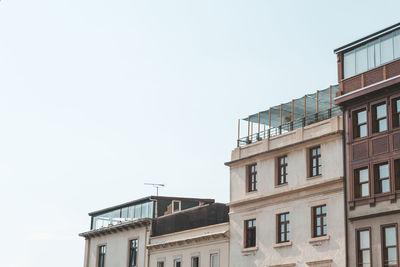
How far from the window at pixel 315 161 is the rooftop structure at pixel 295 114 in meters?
2.30

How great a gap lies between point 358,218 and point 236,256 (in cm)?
1099

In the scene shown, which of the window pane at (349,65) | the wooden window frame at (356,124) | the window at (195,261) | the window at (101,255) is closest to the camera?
the wooden window frame at (356,124)

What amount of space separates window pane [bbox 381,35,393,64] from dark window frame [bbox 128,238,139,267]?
27.9m

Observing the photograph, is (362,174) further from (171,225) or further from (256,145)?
(171,225)

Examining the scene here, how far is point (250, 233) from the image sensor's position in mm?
48094

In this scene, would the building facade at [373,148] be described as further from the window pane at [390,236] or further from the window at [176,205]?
the window at [176,205]

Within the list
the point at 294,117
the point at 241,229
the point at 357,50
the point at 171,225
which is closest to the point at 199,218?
the point at 171,225

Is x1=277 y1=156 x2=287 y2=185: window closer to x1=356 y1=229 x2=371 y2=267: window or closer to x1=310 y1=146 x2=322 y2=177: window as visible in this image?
x1=310 y1=146 x2=322 y2=177: window

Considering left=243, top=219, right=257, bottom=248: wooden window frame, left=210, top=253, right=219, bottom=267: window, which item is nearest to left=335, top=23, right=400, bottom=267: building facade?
left=243, top=219, right=257, bottom=248: wooden window frame

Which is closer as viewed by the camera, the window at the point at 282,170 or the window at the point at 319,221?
the window at the point at 319,221

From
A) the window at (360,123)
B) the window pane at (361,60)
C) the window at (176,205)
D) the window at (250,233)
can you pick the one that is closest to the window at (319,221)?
the window at (360,123)

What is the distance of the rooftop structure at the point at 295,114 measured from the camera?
151 ft

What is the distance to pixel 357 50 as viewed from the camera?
4272 cm

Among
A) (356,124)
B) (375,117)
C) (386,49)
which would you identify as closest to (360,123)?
(356,124)
